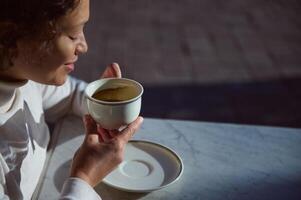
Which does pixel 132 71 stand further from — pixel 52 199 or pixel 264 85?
pixel 52 199

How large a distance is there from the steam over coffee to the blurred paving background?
5.32ft

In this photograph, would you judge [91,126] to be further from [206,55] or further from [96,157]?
[206,55]

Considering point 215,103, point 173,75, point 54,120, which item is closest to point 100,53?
point 173,75

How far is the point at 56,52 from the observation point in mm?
922

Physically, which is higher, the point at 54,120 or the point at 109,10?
the point at 54,120

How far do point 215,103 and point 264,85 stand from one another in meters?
0.37

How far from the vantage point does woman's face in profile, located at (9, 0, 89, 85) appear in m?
0.91

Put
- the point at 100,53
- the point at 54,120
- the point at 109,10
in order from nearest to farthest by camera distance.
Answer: the point at 54,120 < the point at 100,53 < the point at 109,10

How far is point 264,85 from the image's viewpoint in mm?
2941

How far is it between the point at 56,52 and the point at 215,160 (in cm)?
44

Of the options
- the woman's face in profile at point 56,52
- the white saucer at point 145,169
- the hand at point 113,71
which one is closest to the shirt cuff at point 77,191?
the white saucer at point 145,169

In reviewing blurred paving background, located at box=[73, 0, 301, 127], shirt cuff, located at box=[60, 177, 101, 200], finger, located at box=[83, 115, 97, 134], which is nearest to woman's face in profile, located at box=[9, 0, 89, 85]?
finger, located at box=[83, 115, 97, 134]

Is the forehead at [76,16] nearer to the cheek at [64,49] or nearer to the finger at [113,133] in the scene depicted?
the cheek at [64,49]

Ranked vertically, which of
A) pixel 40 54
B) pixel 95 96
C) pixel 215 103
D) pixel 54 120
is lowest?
pixel 215 103
